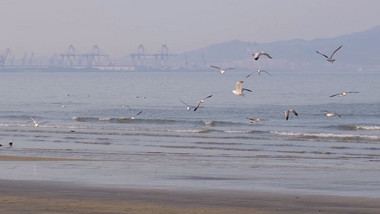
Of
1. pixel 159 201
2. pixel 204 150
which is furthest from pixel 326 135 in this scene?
pixel 159 201

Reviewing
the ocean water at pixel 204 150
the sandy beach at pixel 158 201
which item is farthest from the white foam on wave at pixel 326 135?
the sandy beach at pixel 158 201

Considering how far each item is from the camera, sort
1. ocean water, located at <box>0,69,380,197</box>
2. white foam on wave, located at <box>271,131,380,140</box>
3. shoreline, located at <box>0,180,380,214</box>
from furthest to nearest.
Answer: white foam on wave, located at <box>271,131,380,140</box>, ocean water, located at <box>0,69,380,197</box>, shoreline, located at <box>0,180,380,214</box>

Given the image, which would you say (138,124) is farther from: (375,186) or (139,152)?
(375,186)

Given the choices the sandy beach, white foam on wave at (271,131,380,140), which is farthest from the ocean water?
the sandy beach

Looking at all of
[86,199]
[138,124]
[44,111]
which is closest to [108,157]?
[86,199]

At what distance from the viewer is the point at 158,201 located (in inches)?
786

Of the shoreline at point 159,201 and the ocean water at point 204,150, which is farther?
the ocean water at point 204,150

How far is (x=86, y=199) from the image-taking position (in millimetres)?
20125

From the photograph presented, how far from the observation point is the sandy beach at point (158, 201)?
18.7 meters

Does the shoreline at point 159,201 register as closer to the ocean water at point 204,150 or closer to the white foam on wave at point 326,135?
the ocean water at point 204,150

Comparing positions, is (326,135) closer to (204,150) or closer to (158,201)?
(204,150)

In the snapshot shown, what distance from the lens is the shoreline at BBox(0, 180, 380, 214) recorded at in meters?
18.7

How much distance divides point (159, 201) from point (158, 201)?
2 cm

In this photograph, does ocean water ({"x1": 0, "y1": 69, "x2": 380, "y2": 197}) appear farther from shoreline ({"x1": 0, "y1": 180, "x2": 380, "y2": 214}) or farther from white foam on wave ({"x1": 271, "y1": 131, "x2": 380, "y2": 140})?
shoreline ({"x1": 0, "y1": 180, "x2": 380, "y2": 214})
